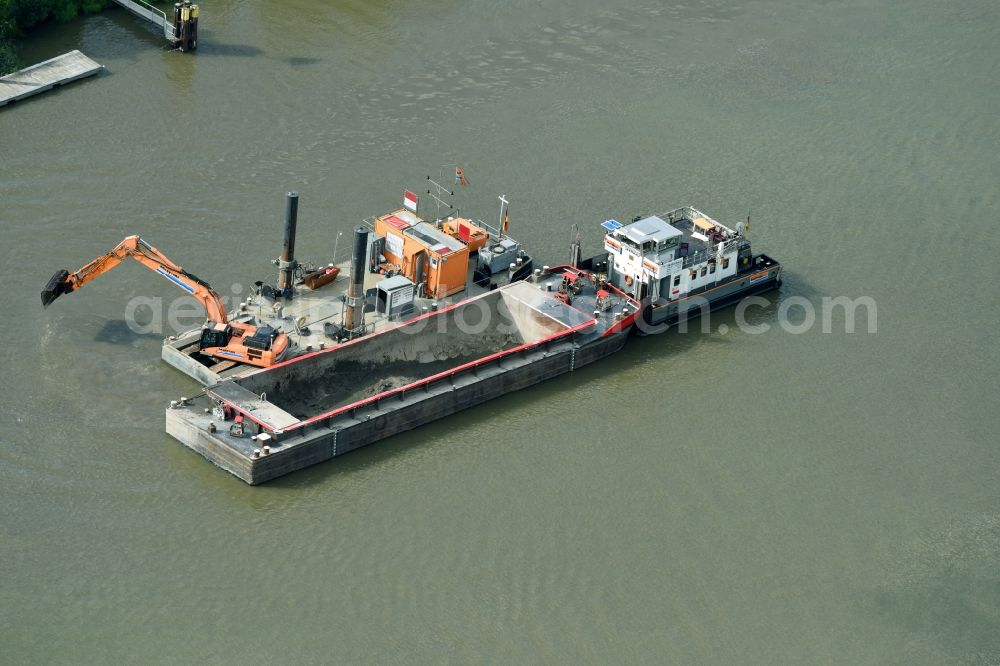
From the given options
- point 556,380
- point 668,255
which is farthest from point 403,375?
point 668,255

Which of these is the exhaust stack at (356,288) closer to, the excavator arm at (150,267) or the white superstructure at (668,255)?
the excavator arm at (150,267)

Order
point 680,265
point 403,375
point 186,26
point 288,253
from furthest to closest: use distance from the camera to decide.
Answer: point 186,26, point 680,265, point 288,253, point 403,375

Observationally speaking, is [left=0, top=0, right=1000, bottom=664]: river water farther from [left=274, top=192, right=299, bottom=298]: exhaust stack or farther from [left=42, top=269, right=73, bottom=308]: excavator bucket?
[left=274, top=192, right=299, bottom=298]: exhaust stack

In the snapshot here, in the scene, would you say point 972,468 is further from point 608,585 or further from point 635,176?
point 635,176

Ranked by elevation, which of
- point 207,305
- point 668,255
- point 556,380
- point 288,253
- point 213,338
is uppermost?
point 668,255

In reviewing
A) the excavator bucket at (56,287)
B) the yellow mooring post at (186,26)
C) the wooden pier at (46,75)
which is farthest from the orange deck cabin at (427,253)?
the yellow mooring post at (186,26)

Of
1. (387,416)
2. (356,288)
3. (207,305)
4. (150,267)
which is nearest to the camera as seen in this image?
(387,416)

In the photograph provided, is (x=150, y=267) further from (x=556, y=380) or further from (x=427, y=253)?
(x=556, y=380)
